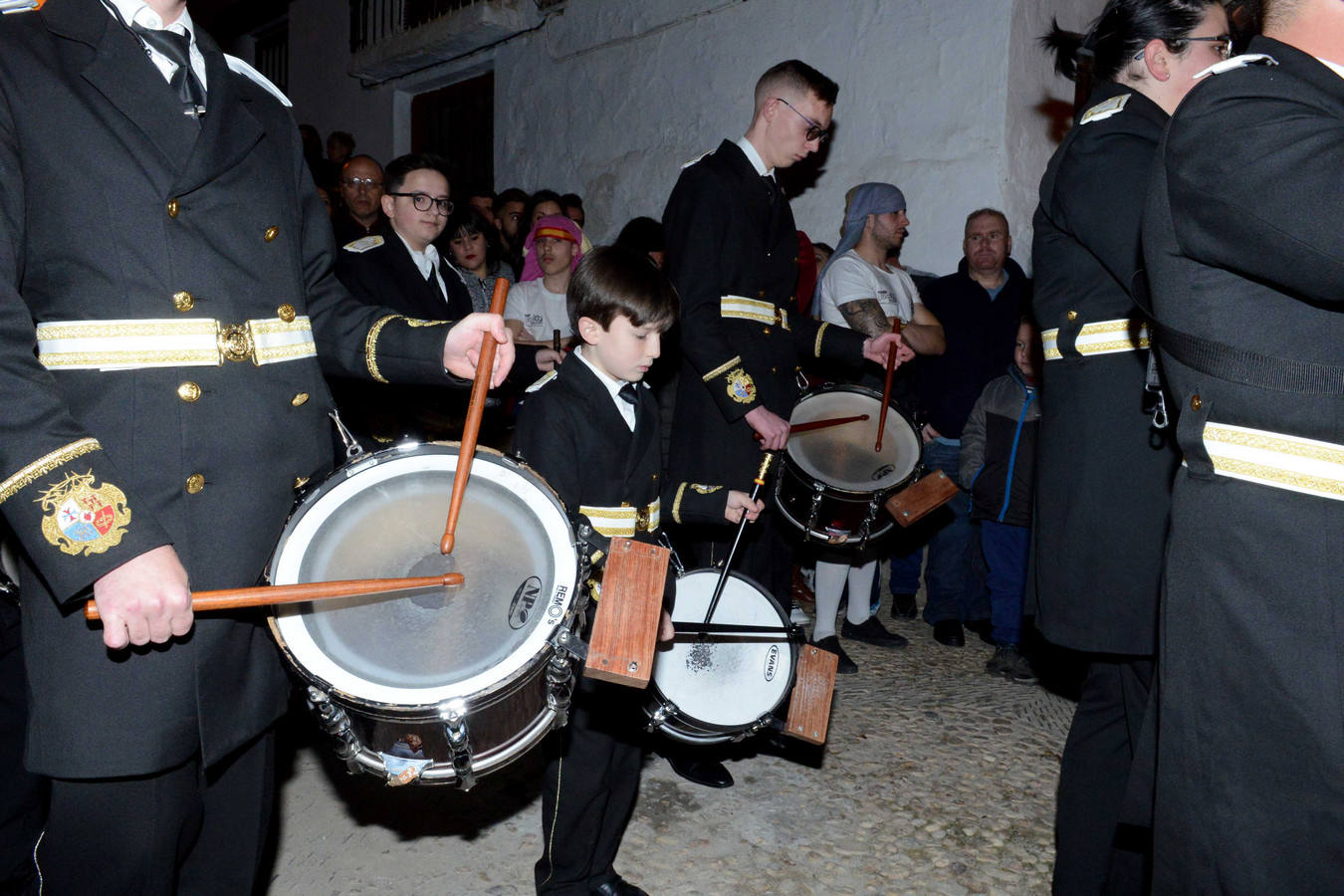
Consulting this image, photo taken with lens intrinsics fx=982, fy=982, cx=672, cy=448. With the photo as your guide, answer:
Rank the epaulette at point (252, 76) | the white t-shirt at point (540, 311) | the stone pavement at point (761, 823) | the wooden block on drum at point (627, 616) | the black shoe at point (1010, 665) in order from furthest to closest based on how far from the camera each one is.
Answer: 1. the white t-shirt at point (540, 311)
2. the black shoe at point (1010, 665)
3. the stone pavement at point (761, 823)
4. the epaulette at point (252, 76)
5. the wooden block on drum at point (627, 616)

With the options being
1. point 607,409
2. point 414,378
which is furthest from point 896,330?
point 414,378

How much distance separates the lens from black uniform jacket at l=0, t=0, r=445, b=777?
1218 millimetres

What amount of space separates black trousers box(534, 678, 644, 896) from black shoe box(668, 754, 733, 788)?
0.70 meters

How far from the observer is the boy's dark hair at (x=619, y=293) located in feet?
7.75

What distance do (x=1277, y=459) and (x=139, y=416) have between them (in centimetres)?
152

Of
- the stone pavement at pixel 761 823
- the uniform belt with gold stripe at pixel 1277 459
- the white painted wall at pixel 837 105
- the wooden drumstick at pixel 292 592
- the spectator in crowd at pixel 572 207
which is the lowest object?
the stone pavement at pixel 761 823

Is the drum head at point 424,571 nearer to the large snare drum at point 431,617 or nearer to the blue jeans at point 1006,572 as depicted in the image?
the large snare drum at point 431,617

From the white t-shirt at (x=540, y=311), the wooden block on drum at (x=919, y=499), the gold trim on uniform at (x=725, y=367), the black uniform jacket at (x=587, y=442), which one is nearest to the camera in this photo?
the black uniform jacket at (x=587, y=442)

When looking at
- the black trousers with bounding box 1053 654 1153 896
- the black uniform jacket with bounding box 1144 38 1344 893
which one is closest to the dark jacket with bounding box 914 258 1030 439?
the black trousers with bounding box 1053 654 1153 896

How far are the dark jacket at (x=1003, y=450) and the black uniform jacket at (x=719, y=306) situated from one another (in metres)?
1.33

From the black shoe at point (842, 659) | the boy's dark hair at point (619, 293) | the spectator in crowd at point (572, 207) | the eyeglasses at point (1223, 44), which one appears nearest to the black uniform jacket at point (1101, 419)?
the eyeglasses at point (1223, 44)

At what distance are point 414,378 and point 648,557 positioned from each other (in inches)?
21.5

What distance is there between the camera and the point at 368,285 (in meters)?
3.36

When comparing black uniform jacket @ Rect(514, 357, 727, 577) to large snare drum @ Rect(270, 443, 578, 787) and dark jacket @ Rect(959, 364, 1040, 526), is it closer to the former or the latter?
large snare drum @ Rect(270, 443, 578, 787)
